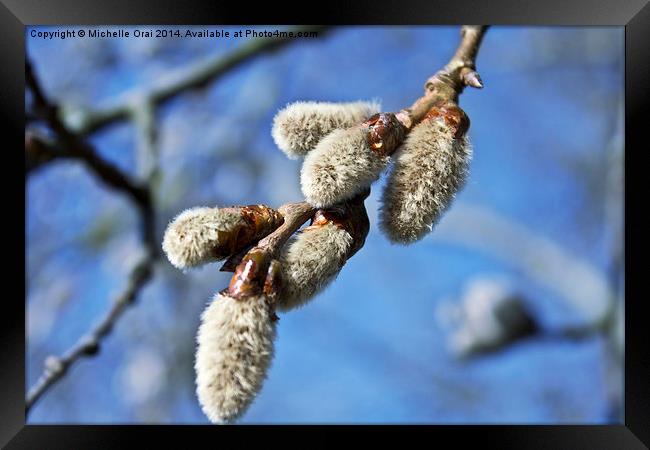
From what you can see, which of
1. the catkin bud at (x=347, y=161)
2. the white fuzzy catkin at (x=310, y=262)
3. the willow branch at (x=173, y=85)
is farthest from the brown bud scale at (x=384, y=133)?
the willow branch at (x=173, y=85)

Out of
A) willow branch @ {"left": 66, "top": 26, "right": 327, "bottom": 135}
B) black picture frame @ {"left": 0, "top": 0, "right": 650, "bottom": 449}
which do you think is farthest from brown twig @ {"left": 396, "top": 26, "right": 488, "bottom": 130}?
willow branch @ {"left": 66, "top": 26, "right": 327, "bottom": 135}

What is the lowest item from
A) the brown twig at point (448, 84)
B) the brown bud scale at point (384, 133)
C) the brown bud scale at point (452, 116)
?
the brown bud scale at point (384, 133)

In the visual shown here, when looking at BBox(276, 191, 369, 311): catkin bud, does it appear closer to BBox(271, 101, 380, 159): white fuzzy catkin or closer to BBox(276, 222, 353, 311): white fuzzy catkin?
BBox(276, 222, 353, 311): white fuzzy catkin
